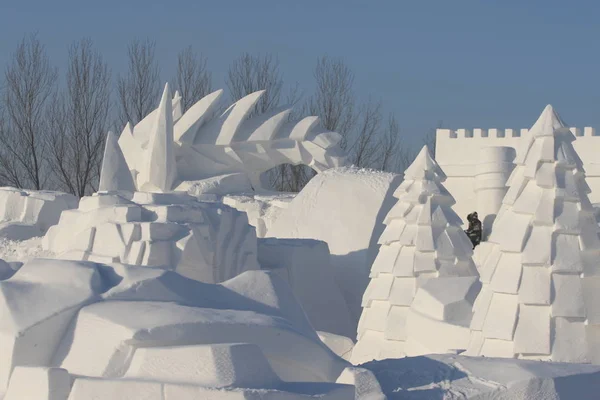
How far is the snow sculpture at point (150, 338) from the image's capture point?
4.81 m

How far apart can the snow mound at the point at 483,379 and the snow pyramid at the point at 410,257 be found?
399cm

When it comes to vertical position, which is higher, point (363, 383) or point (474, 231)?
point (474, 231)

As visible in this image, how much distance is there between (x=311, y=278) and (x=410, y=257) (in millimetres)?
4443

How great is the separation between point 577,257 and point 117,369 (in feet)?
12.2

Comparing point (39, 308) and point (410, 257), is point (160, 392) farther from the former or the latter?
point (410, 257)

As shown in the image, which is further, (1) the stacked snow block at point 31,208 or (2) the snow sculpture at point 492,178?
(2) the snow sculpture at point 492,178

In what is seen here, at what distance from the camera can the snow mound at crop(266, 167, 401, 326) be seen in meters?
16.0

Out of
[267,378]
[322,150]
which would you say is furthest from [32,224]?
[267,378]

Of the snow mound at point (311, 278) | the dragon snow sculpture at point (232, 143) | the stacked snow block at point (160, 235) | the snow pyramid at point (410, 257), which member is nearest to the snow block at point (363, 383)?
the snow pyramid at point (410, 257)

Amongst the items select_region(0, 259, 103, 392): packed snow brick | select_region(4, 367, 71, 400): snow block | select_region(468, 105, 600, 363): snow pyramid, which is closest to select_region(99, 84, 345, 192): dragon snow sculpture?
select_region(468, 105, 600, 363): snow pyramid

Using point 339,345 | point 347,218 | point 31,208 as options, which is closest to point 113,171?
point 31,208

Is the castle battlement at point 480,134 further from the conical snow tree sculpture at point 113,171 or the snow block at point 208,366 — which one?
the snow block at point 208,366

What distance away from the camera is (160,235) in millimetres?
12711

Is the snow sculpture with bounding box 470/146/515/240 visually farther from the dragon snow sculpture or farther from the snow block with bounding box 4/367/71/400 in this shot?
the snow block with bounding box 4/367/71/400
